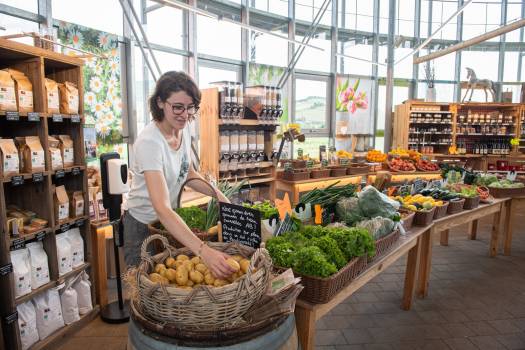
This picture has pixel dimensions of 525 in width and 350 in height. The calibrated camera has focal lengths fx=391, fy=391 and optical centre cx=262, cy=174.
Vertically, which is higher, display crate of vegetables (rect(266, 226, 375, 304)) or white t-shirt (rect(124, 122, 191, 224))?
white t-shirt (rect(124, 122, 191, 224))

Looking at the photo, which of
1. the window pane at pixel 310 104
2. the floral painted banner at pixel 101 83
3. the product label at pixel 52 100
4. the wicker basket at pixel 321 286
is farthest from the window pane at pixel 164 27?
the wicker basket at pixel 321 286

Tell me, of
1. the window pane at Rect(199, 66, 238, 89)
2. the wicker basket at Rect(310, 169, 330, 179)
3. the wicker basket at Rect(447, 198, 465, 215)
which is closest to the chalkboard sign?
the wicker basket at Rect(447, 198, 465, 215)

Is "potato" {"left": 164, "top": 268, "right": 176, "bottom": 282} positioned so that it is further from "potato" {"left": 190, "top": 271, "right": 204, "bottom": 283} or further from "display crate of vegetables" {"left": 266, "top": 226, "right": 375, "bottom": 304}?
"display crate of vegetables" {"left": 266, "top": 226, "right": 375, "bottom": 304}

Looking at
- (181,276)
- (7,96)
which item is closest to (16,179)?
(7,96)

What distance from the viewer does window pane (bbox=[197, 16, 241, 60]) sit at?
699cm

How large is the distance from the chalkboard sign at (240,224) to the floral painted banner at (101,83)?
3563 millimetres

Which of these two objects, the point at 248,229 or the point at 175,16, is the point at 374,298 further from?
the point at 175,16

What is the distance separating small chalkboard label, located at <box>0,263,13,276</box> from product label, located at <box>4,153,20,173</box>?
0.60 meters

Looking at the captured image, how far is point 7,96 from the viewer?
2.43 meters

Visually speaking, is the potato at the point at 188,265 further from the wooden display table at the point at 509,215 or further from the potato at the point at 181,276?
the wooden display table at the point at 509,215

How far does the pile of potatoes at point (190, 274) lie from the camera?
146cm

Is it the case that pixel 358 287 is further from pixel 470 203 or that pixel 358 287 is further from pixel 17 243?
pixel 470 203

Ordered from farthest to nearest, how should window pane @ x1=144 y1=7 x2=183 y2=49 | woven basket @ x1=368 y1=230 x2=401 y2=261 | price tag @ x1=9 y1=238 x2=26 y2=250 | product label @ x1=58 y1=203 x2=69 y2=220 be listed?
window pane @ x1=144 y1=7 x2=183 y2=49, product label @ x1=58 y1=203 x2=69 y2=220, price tag @ x1=9 y1=238 x2=26 y2=250, woven basket @ x1=368 y1=230 x2=401 y2=261

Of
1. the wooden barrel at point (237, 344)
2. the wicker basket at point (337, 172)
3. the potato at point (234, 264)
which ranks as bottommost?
the wooden barrel at point (237, 344)
